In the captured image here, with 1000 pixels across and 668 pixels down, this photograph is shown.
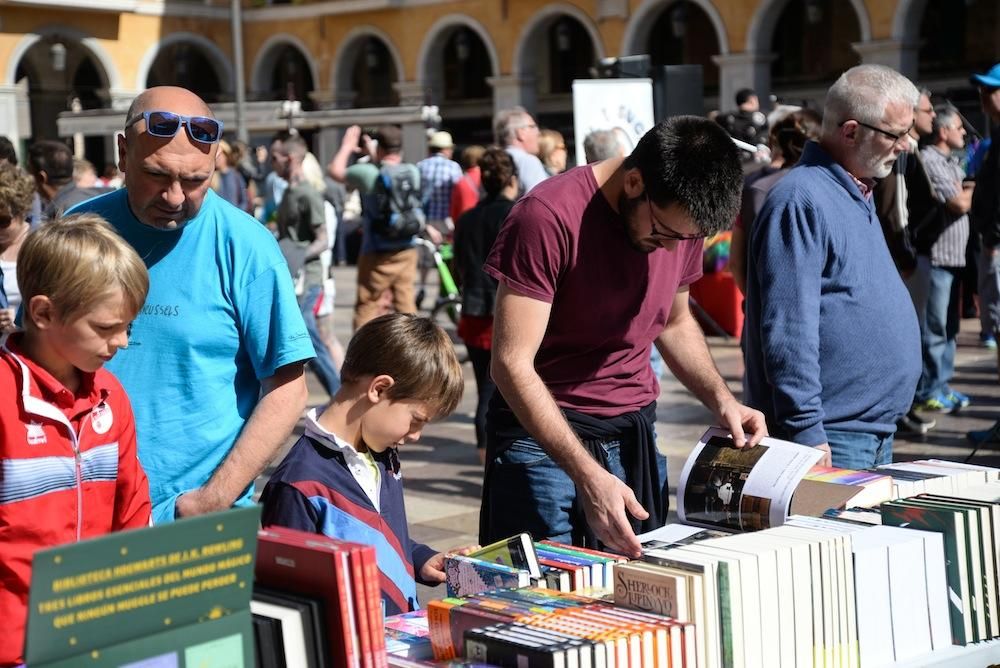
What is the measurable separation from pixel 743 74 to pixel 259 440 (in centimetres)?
2646

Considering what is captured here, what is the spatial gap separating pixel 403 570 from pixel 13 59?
110 feet

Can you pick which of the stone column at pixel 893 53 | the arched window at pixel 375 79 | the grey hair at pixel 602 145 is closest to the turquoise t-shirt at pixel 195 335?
the grey hair at pixel 602 145

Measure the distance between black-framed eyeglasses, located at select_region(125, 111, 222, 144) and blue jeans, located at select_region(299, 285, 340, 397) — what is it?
5427mm

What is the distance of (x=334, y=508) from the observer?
275cm

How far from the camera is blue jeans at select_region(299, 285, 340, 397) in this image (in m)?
8.55

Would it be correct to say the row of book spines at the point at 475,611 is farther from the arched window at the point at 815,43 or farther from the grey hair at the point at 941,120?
the arched window at the point at 815,43

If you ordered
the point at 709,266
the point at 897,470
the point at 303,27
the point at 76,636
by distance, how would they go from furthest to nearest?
the point at 303,27 → the point at 709,266 → the point at 897,470 → the point at 76,636

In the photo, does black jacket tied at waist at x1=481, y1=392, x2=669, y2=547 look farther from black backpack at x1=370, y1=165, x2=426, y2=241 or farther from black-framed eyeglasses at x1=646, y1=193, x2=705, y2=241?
black backpack at x1=370, y1=165, x2=426, y2=241

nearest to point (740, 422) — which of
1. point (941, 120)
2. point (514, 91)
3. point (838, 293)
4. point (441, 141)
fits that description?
point (838, 293)

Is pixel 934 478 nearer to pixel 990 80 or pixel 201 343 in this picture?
pixel 201 343

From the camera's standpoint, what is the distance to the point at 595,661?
2.15m

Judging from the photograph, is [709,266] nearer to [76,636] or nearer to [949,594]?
[949,594]

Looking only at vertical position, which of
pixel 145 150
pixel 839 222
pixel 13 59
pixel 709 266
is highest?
pixel 13 59

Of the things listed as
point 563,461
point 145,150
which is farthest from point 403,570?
point 145,150
